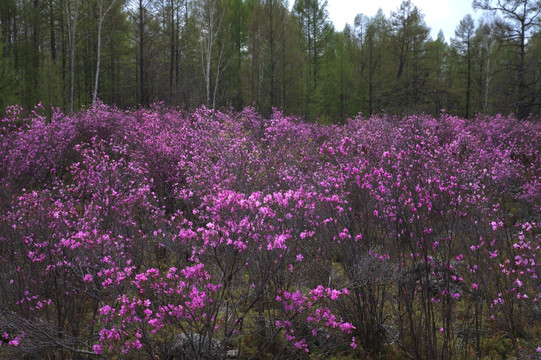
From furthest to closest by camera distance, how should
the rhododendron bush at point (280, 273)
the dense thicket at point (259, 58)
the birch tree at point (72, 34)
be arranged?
the dense thicket at point (259, 58) → the birch tree at point (72, 34) → the rhododendron bush at point (280, 273)

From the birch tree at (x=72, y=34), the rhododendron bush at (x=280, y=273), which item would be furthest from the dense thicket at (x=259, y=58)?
the rhododendron bush at (x=280, y=273)

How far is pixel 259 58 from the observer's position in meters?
32.2

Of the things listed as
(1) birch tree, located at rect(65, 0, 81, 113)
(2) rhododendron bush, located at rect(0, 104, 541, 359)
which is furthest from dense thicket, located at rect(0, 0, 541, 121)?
(2) rhododendron bush, located at rect(0, 104, 541, 359)

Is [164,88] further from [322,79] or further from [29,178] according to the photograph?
[29,178]

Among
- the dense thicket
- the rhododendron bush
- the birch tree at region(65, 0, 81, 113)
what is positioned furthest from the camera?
the dense thicket

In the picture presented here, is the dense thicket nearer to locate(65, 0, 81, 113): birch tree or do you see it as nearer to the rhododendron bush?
locate(65, 0, 81, 113): birch tree

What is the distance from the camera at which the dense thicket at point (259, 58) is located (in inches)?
912

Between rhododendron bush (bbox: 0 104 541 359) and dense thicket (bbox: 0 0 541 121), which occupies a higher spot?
dense thicket (bbox: 0 0 541 121)

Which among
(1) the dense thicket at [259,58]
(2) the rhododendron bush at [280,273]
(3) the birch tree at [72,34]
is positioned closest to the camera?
(2) the rhododendron bush at [280,273]

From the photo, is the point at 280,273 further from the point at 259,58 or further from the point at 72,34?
the point at 259,58

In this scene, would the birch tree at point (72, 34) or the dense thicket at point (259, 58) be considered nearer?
the birch tree at point (72, 34)

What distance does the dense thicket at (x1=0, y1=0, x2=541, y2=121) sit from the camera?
23172mm

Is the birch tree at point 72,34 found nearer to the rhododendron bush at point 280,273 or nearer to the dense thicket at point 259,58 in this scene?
the dense thicket at point 259,58

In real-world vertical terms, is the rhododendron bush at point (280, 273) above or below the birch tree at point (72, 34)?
below
